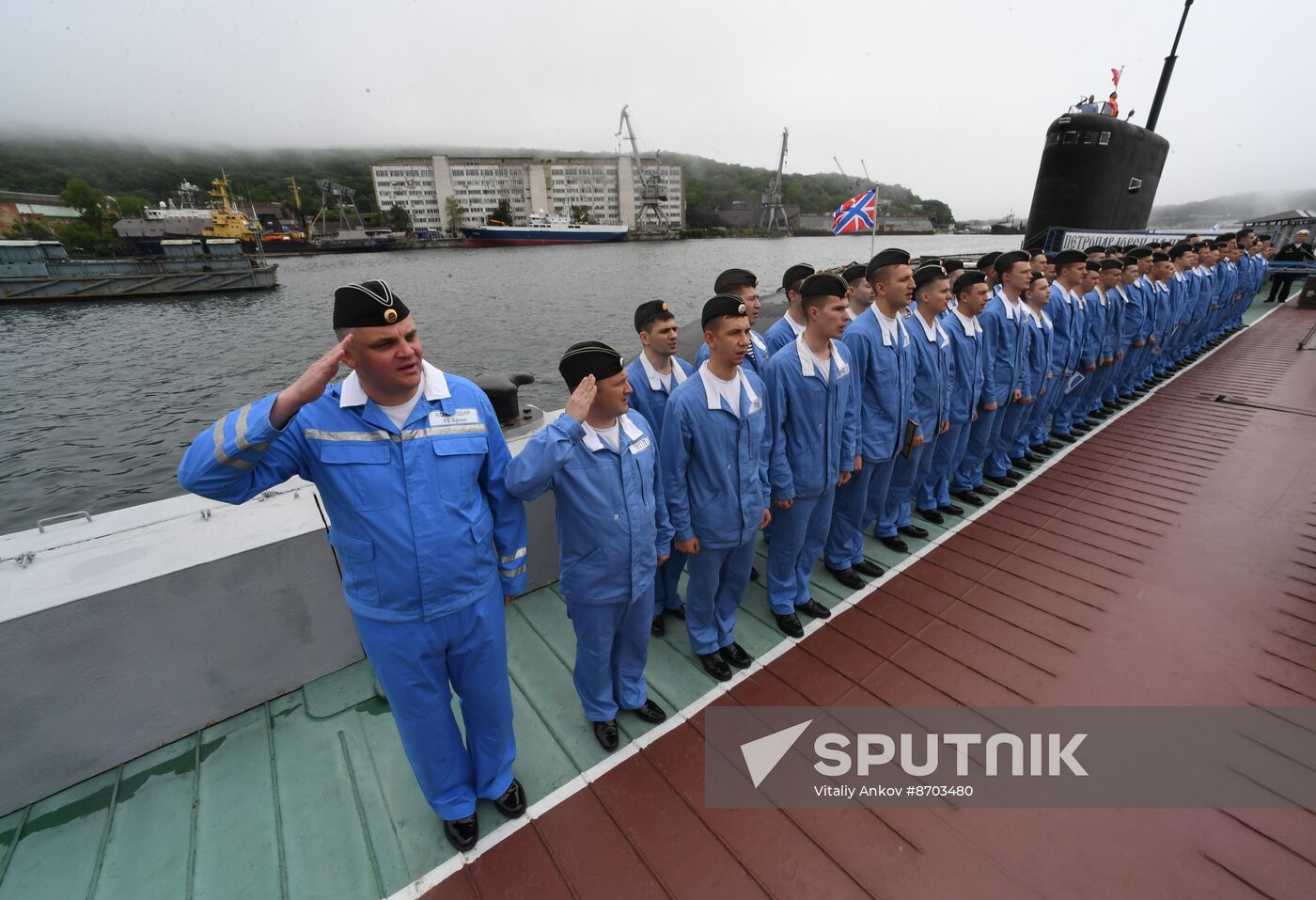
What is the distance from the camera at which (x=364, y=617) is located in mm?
1888

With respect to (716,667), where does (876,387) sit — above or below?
above

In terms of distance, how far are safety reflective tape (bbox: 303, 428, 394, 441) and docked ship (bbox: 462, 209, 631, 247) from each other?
235 feet

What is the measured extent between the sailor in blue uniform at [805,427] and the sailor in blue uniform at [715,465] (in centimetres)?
18

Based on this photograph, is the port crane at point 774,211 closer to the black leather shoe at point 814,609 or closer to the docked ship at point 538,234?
the docked ship at point 538,234

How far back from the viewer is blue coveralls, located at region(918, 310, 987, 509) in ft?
14.6

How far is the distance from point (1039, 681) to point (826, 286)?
2367 mm

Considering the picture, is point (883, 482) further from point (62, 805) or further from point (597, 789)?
point (62, 805)

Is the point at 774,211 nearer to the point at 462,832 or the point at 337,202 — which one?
the point at 337,202

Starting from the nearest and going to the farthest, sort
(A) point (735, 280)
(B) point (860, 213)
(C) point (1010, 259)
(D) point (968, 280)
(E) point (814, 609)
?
(E) point (814, 609)
(A) point (735, 280)
(D) point (968, 280)
(C) point (1010, 259)
(B) point (860, 213)

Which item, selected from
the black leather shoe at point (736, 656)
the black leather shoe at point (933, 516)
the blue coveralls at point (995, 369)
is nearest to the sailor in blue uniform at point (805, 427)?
the black leather shoe at point (736, 656)

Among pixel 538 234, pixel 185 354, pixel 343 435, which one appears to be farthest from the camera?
pixel 538 234

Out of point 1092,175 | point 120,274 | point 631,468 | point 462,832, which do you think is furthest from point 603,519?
point 120,274

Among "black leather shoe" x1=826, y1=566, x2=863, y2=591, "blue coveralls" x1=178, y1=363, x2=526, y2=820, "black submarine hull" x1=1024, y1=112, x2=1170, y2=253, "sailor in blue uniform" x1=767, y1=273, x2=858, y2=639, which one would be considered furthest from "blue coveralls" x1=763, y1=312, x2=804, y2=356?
"black submarine hull" x1=1024, y1=112, x2=1170, y2=253

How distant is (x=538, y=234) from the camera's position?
68.0 meters
